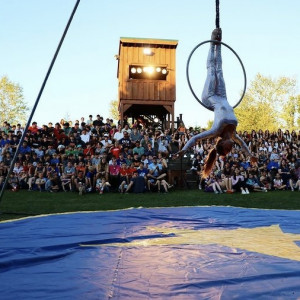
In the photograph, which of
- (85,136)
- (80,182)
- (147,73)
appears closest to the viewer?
(80,182)

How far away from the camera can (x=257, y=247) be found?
3945 mm

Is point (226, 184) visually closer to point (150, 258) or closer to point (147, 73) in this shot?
point (150, 258)

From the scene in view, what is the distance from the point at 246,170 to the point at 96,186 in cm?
478

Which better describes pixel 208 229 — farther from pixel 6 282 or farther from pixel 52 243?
pixel 6 282

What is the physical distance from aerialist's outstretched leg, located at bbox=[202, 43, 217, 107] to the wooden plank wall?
510 inches

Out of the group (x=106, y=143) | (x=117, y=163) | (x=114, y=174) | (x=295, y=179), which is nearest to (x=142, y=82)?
(x=106, y=143)

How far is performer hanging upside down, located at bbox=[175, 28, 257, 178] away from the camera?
5246 millimetres

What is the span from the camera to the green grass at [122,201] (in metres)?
7.55

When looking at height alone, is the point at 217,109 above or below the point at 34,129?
below

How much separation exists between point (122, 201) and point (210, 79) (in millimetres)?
4359

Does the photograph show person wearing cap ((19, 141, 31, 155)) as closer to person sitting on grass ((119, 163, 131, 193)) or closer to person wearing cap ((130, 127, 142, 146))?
person sitting on grass ((119, 163, 131, 193))

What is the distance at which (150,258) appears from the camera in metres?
3.54

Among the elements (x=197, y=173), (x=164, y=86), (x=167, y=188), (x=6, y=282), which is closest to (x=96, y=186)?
(x=167, y=188)

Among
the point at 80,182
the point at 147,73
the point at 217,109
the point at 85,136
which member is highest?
the point at 147,73
